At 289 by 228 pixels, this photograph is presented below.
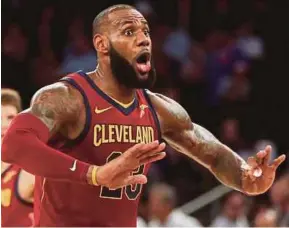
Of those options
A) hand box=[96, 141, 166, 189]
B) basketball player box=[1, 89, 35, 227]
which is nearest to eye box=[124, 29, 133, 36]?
hand box=[96, 141, 166, 189]

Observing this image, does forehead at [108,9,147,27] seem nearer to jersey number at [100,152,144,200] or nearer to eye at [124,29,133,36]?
eye at [124,29,133,36]

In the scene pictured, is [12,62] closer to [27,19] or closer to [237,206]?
[27,19]

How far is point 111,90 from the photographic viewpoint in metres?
3.93

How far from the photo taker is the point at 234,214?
24.8 feet

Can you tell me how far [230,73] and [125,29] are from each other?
5666 mm

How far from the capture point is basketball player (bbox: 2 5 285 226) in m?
3.56

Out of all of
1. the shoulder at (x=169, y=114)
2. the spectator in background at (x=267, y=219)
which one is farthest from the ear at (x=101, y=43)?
the spectator in background at (x=267, y=219)

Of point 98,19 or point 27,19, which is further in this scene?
point 27,19

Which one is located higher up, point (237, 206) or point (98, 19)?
point (98, 19)

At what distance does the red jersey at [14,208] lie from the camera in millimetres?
4793

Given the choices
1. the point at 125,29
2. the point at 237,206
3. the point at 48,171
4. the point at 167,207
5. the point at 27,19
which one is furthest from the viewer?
the point at 27,19

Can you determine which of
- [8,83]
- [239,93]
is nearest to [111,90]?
[8,83]

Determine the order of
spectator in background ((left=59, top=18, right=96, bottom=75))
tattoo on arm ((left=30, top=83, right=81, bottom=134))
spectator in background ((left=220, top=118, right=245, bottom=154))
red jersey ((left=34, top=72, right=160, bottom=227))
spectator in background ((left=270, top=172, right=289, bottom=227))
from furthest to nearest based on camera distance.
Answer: spectator in background ((left=59, top=18, right=96, bottom=75))
spectator in background ((left=220, top=118, right=245, bottom=154))
spectator in background ((left=270, top=172, right=289, bottom=227))
red jersey ((left=34, top=72, right=160, bottom=227))
tattoo on arm ((left=30, top=83, right=81, bottom=134))

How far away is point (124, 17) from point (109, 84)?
34 cm
